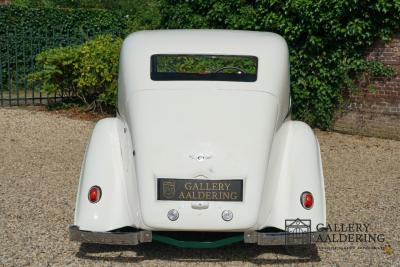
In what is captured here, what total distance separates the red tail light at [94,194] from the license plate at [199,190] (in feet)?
1.84

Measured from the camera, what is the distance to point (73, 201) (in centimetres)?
774

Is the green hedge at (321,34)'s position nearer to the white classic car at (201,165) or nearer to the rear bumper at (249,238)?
the white classic car at (201,165)

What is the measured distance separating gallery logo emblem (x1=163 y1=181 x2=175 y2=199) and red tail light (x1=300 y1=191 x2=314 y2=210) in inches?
40.1

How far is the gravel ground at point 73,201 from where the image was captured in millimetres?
5945

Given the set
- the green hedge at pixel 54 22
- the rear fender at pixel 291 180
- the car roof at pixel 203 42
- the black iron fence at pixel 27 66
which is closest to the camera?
the rear fender at pixel 291 180

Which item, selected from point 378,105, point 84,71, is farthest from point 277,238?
point 84,71

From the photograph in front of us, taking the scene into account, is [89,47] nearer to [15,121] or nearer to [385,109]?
[15,121]

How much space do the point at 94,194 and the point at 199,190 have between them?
883 millimetres

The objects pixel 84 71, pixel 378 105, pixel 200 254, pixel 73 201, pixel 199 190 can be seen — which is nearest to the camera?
pixel 199 190

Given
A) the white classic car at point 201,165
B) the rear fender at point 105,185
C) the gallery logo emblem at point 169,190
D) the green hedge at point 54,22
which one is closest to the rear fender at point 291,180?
the white classic car at point 201,165

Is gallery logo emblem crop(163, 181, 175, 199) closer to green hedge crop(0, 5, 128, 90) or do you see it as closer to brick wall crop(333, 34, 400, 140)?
brick wall crop(333, 34, 400, 140)

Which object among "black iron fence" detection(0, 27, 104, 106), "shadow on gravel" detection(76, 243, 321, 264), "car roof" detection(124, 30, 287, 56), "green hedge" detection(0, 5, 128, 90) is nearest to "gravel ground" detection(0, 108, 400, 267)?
"shadow on gravel" detection(76, 243, 321, 264)

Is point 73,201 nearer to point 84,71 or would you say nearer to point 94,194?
point 94,194

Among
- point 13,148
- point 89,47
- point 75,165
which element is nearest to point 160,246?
point 75,165
